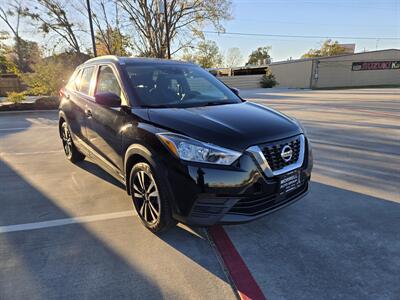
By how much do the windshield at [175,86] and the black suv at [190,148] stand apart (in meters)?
0.01

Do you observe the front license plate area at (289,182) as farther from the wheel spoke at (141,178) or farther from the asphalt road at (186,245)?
the wheel spoke at (141,178)

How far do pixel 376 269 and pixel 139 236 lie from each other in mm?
2127

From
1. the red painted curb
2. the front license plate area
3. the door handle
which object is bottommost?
the red painted curb

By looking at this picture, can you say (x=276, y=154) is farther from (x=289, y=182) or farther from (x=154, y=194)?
(x=154, y=194)

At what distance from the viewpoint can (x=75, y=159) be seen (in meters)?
5.02

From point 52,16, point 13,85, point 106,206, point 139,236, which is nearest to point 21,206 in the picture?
point 106,206

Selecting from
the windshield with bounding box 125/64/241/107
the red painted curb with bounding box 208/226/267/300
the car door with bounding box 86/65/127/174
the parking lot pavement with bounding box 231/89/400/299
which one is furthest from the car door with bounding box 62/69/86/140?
the parking lot pavement with bounding box 231/89/400/299

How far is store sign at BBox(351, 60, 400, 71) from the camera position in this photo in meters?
33.7

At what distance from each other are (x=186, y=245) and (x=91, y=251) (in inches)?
34.8

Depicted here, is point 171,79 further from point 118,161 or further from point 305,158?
point 305,158

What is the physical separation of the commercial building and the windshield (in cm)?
3283

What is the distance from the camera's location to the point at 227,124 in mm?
2502

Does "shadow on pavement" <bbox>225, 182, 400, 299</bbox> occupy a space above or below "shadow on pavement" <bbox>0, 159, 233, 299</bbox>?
above

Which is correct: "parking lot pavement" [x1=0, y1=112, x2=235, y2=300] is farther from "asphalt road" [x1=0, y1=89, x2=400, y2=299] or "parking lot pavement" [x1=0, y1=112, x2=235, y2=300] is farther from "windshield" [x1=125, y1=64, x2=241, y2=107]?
"windshield" [x1=125, y1=64, x2=241, y2=107]
